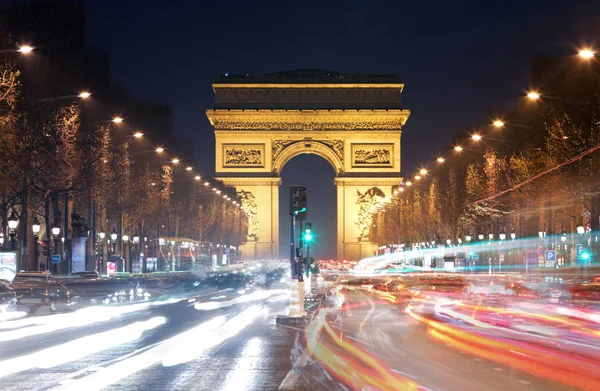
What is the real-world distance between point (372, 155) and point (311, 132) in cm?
904

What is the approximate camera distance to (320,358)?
1648 centimetres

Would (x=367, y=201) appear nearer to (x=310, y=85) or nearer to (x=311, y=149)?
(x=311, y=149)

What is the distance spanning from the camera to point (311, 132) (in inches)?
5000

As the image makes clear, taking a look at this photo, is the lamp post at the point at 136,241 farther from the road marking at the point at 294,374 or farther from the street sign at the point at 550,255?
the road marking at the point at 294,374

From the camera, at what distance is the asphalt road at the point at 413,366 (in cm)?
1292

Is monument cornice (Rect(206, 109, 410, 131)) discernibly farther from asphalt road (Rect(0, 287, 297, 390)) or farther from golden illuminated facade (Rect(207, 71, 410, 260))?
asphalt road (Rect(0, 287, 297, 390))

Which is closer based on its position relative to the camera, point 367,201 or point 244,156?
point 367,201

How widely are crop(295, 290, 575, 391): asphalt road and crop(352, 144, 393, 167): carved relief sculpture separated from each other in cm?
10333

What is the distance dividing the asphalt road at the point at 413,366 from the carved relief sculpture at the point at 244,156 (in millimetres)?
103826

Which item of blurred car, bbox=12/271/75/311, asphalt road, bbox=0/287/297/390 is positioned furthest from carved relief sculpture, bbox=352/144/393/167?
asphalt road, bbox=0/287/297/390

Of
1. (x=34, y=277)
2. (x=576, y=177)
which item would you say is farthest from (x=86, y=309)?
(x=576, y=177)

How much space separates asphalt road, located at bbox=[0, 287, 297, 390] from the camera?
13.2 m

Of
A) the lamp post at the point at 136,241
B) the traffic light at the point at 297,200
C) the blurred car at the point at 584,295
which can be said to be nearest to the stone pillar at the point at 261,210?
the lamp post at the point at 136,241

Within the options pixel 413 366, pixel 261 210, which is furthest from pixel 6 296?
pixel 261 210
